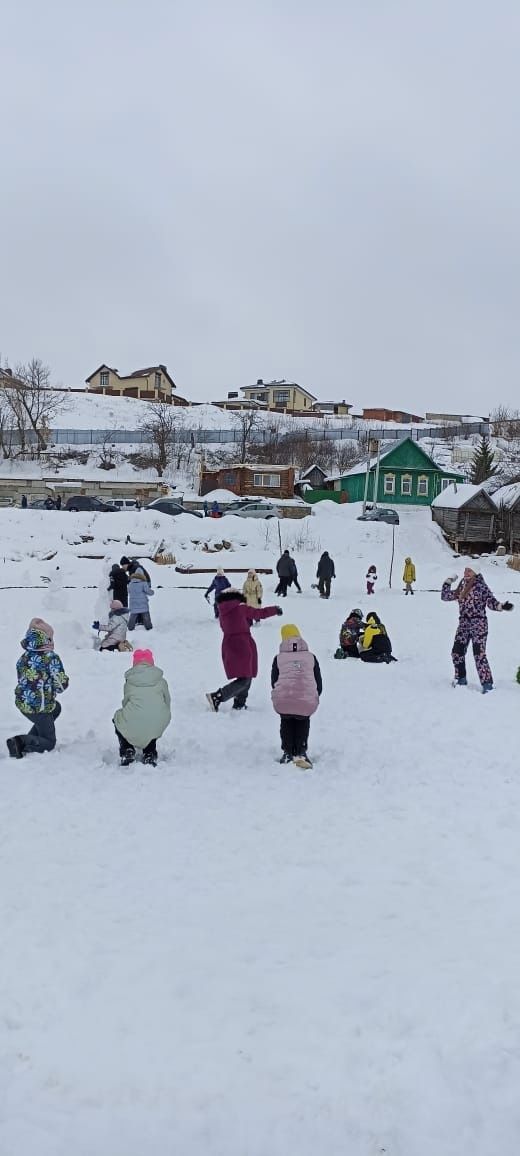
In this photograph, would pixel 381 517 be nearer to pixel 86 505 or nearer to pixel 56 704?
pixel 86 505

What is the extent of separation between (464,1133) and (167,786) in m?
3.98

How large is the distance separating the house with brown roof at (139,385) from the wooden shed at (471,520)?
161 ft

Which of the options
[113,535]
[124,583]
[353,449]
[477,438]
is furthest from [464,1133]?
[477,438]

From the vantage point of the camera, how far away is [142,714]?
22.8 ft

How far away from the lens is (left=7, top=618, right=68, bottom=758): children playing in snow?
7117 mm

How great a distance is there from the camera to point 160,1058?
3295 mm

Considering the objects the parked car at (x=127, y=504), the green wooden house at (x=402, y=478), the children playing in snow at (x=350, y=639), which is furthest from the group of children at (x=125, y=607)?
the green wooden house at (x=402, y=478)

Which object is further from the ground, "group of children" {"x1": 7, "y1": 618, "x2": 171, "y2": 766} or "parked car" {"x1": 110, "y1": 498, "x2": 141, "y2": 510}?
"parked car" {"x1": 110, "y1": 498, "x2": 141, "y2": 510}

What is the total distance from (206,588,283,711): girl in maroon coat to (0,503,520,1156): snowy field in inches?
13.2

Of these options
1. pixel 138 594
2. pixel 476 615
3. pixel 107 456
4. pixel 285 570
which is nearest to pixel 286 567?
pixel 285 570

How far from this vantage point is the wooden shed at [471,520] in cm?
3822

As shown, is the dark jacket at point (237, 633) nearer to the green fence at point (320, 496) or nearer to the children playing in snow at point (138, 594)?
the children playing in snow at point (138, 594)

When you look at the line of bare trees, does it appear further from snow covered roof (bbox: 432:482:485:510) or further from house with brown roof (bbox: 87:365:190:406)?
snow covered roof (bbox: 432:482:485:510)

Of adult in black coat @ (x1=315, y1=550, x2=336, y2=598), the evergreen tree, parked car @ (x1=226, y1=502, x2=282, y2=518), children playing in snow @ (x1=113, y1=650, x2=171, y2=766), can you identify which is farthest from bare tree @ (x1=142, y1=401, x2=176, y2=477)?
children playing in snow @ (x1=113, y1=650, x2=171, y2=766)
